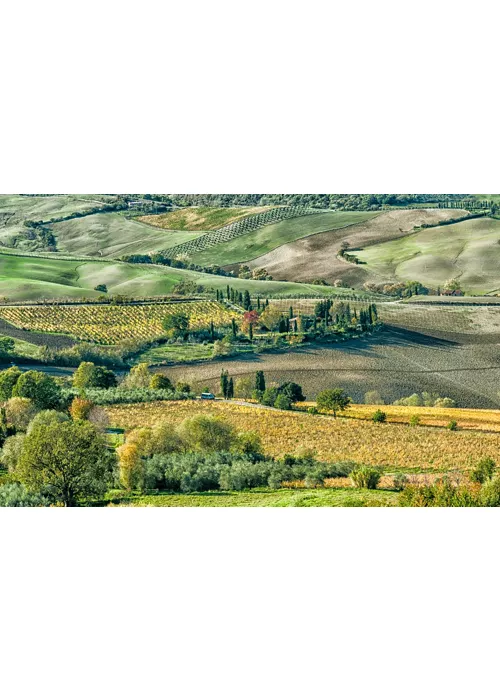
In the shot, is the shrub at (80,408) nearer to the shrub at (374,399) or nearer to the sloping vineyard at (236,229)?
the sloping vineyard at (236,229)

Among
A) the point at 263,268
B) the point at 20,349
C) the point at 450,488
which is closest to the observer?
the point at 450,488

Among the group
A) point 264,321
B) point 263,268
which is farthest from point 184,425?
point 263,268

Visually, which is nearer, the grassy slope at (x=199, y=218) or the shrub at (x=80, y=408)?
the shrub at (x=80, y=408)

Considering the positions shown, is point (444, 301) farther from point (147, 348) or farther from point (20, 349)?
point (20, 349)

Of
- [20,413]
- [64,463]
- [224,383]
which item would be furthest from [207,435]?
[20,413]

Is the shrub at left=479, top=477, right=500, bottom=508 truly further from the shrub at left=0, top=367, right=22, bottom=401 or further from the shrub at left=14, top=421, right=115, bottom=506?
the shrub at left=0, top=367, right=22, bottom=401

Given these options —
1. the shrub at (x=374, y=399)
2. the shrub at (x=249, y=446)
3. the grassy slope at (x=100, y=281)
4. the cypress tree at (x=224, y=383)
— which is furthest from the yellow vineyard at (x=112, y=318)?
the shrub at (x=374, y=399)
